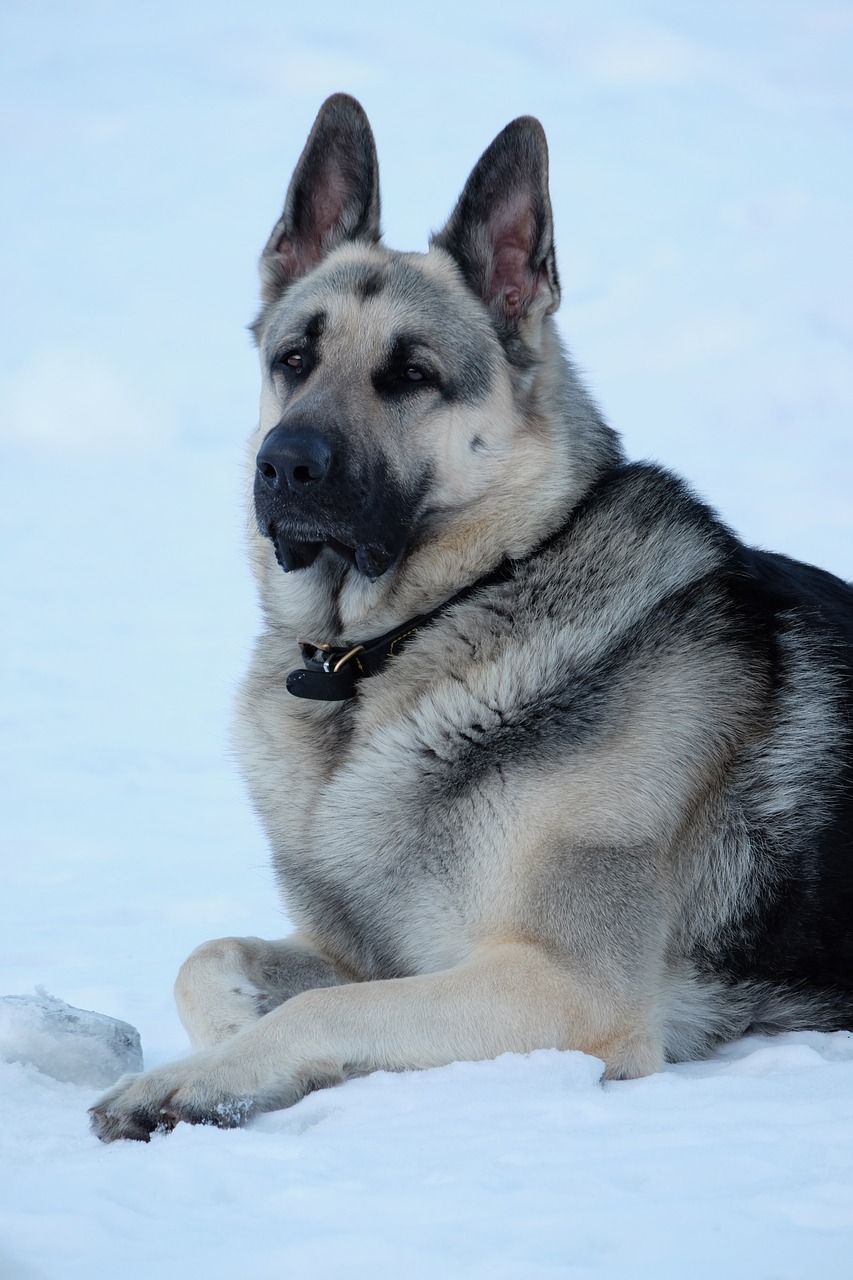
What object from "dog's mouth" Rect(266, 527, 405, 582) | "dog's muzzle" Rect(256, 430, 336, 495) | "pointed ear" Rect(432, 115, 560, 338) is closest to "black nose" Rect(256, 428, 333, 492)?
"dog's muzzle" Rect(256, 430, 336, 495)

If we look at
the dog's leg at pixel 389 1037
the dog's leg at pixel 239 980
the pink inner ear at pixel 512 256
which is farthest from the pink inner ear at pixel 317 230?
the dog's leg at pixel 389 1037

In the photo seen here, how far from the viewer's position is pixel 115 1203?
2053 mm

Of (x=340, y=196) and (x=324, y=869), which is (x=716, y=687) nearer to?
(x=324, y=869)

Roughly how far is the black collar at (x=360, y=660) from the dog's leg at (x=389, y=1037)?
85 centimetres

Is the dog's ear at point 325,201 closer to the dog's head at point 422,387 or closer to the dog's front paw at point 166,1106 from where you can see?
Answer: the dog's head at point 422,387

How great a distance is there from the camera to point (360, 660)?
354 cm

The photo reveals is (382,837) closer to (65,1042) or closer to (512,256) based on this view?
(65,1042)

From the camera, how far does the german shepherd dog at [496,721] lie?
2961 millimetres

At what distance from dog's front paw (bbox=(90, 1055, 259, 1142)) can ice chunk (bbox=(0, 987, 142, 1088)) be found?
1.86ft

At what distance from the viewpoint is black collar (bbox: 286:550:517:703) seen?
3.50 m

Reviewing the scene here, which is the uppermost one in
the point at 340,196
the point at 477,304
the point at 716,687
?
the point at 340,196

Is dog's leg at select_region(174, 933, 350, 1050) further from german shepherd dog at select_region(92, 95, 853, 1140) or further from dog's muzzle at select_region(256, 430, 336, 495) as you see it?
dog's muzzle at select_region(256, 430, 336, 495)

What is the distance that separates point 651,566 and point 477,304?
94 centimetres

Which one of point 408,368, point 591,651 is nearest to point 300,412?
point 408,368
